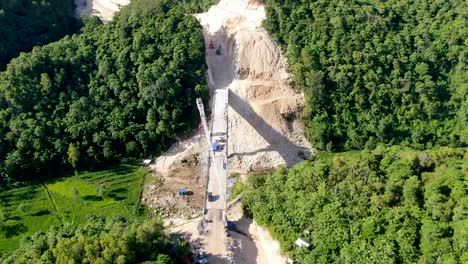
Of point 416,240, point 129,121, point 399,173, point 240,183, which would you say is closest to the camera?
point 416,240

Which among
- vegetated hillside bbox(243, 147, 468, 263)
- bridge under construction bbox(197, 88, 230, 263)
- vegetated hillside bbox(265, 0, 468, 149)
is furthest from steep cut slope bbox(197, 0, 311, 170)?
vegetated hillside bbox(243, 147, 468, 263)

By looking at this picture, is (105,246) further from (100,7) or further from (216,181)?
(100,7)

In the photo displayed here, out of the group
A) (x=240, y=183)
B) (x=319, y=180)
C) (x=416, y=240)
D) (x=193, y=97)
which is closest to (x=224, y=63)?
(x=193, y=97)

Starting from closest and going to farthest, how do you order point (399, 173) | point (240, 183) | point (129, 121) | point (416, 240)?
point (416, 240), point (399, 173), point (240, 183), point (129, 121)

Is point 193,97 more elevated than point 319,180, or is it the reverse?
point 193,97

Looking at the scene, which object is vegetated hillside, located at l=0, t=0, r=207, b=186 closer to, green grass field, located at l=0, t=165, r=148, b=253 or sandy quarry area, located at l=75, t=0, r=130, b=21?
green grass field, located at l=0, t=165, r=148, b=253

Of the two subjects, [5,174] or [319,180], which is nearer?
[319,180]

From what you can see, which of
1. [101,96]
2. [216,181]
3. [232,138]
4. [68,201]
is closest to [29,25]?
[101,96]

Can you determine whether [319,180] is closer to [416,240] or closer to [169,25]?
[416,240]
